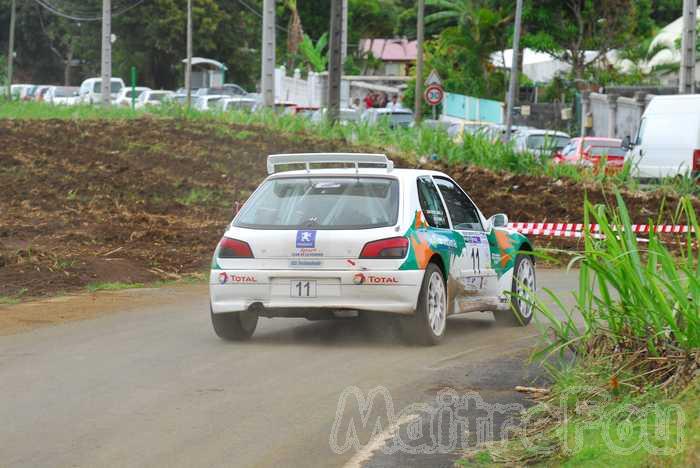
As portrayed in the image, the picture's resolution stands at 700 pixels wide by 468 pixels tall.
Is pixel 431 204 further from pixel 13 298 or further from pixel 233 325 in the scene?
pixel 13 298

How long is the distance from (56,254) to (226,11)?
207ft

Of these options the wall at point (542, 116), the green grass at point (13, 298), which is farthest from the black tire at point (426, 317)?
the wall at point (542, 116)

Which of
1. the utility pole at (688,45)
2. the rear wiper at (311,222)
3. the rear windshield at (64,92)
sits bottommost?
the rear wiper at (311,222)

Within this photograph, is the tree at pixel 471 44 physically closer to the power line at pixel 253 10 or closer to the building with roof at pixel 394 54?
the power line at pixel 253 10

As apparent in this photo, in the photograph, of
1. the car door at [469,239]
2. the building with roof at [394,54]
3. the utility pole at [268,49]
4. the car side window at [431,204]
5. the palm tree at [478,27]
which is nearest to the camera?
the car side window at [431,204]

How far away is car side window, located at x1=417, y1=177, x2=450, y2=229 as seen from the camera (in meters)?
11.6

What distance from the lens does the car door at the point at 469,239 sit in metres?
12.1

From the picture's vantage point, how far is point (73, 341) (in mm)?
11289

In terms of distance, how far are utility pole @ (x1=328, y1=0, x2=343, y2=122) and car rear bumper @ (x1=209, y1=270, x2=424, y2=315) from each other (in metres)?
21.1

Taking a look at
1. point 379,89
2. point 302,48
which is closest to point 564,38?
point 379,89

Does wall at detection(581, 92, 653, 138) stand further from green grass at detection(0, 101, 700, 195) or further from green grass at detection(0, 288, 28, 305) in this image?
green grass at detection(0, 288, 28, 305)

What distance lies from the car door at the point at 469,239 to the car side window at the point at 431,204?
0.13 meters

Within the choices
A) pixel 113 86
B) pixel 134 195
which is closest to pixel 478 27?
pixel 113 86

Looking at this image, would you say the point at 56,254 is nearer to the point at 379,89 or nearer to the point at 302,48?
the point at 379,89
